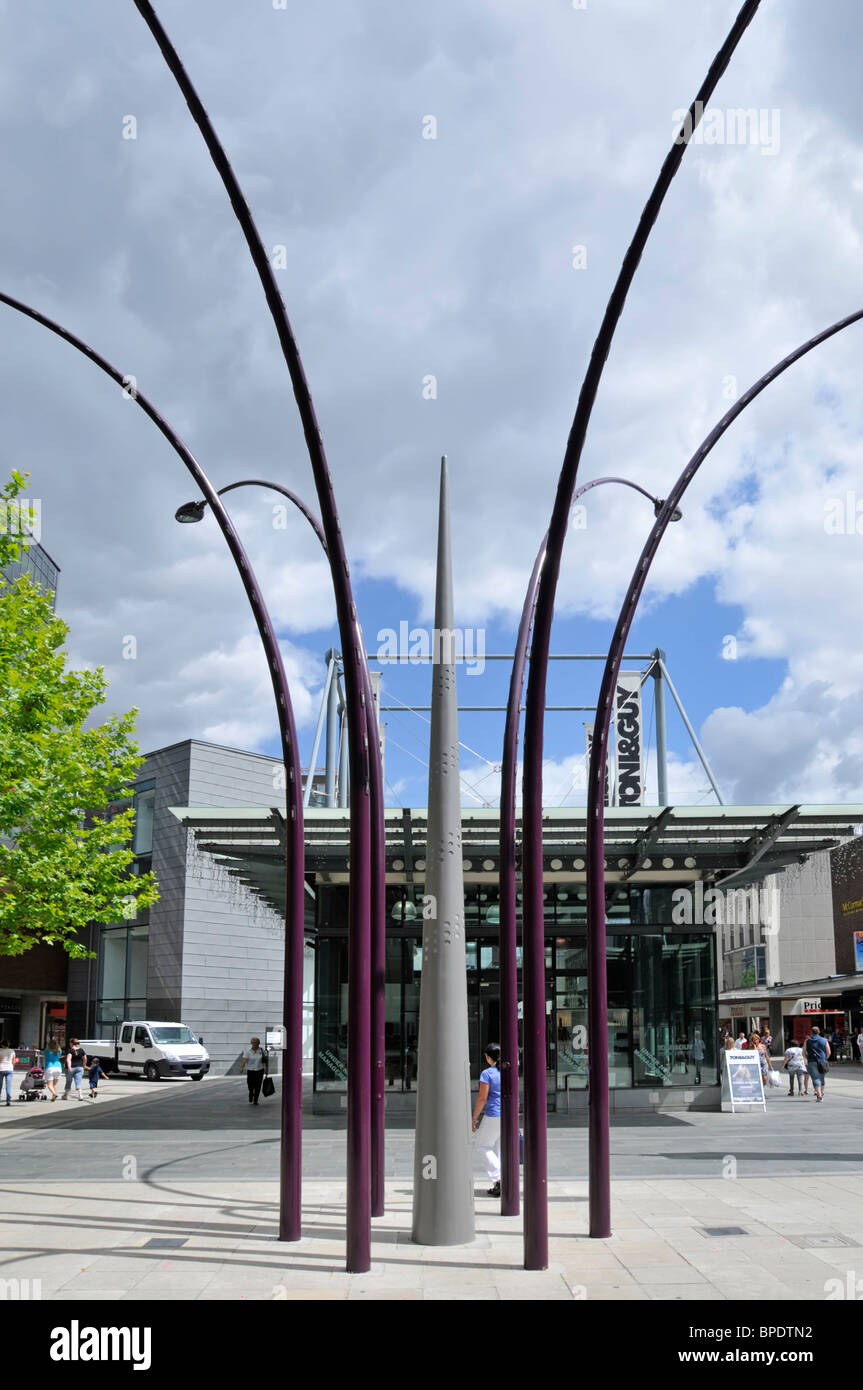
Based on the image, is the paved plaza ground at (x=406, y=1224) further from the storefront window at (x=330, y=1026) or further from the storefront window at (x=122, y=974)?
the storefront window at (x=122, y=974)

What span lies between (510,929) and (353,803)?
11.2 feet

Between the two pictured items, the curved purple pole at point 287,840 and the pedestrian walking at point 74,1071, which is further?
the pedestrian walking at point 74,1071

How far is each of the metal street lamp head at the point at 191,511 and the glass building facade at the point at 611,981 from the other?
14348 mm

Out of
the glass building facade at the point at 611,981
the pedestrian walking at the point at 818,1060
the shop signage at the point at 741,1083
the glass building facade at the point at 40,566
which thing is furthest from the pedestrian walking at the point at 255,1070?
the glass building facade at the point at 40,566

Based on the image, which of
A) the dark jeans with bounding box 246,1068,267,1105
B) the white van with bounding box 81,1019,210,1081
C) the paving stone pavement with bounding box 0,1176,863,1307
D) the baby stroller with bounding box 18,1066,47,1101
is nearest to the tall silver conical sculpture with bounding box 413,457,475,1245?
the paving stone pavement with bounding box 0,1176,863,1307

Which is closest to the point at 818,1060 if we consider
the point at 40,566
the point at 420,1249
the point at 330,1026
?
the point at 330,1026

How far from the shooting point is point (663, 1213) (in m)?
12.0

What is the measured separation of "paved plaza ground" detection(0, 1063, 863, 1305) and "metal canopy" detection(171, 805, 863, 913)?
4.87 meters

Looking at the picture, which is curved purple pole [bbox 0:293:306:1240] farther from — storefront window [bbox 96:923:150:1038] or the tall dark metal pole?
storefront window [bbox 96:923:150:1038]

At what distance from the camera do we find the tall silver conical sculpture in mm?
9984

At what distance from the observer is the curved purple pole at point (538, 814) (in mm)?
8852

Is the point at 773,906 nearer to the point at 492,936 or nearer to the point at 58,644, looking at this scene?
the point at 492,936
